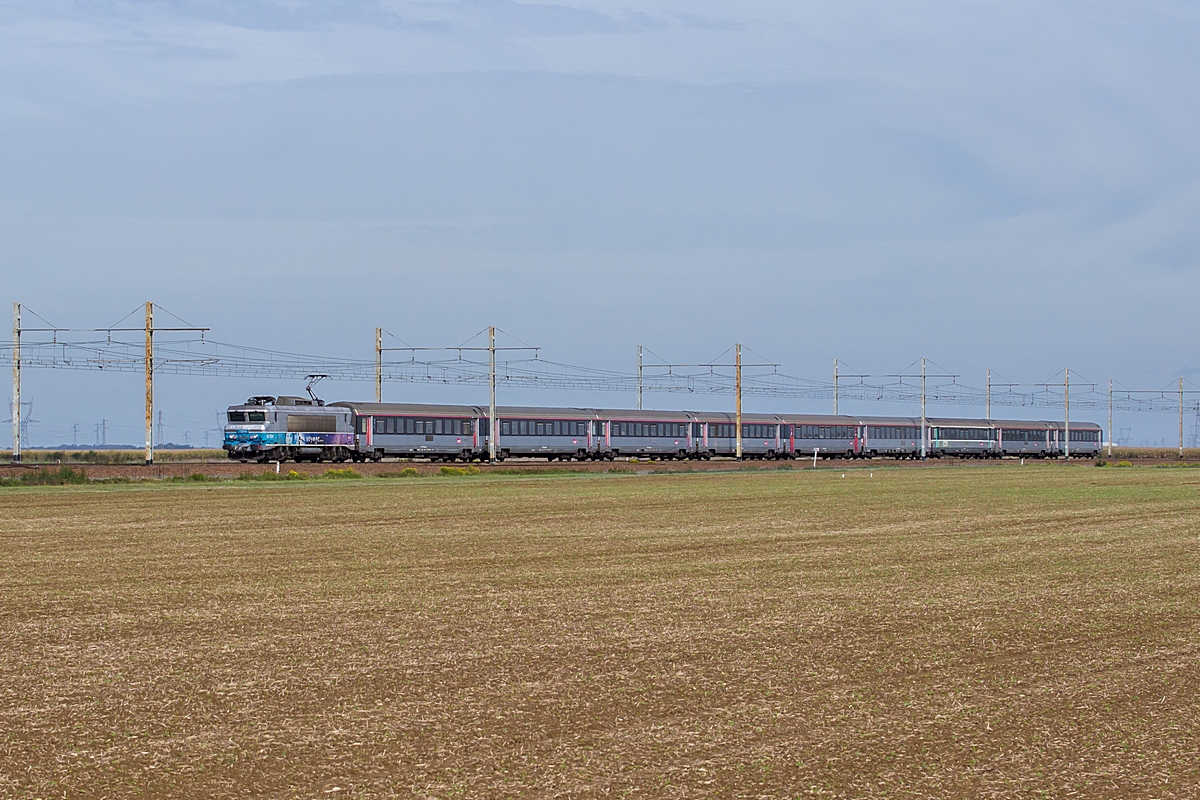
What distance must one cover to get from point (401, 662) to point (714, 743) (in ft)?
12.8

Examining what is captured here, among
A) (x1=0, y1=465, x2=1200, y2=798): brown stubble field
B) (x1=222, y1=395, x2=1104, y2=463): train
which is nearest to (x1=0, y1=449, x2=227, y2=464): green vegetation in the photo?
(x1=222, y1=395, x2=1104, y2=463): train

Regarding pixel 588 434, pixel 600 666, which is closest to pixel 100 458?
pixel 588 434

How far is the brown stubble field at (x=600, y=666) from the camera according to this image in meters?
8.15

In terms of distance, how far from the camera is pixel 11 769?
8172mm

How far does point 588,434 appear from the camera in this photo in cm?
8612

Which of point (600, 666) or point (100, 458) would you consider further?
point (100, 458)

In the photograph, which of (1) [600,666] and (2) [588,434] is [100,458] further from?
(1) [600,666]

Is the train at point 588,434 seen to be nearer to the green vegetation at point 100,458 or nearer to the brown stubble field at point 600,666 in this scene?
the green vegetation at point 100,458

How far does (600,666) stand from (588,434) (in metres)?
74.8

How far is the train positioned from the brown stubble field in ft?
154

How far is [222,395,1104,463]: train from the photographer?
71312 millimetres

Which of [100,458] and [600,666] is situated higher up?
[600,666]

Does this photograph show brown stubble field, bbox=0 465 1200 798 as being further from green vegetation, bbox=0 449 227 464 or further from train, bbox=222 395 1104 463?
green vegetation, bbox=0 449 227 464

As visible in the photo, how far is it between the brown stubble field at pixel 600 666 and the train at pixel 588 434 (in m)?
47.1
